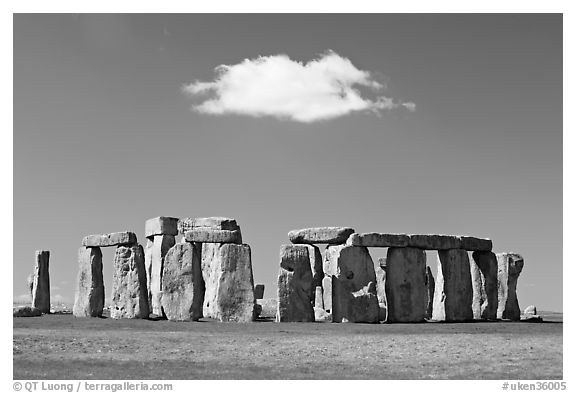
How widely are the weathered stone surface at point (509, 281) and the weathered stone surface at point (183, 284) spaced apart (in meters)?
9.41

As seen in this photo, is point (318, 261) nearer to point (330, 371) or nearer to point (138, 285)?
point (138, 285)

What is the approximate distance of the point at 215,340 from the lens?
1678 cm

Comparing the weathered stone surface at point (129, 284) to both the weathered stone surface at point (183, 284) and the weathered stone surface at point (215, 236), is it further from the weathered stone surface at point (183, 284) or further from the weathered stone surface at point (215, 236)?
the weathered stone surface at point (215, 236)

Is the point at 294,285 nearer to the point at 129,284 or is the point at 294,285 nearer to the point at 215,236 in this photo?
the point at 215,236

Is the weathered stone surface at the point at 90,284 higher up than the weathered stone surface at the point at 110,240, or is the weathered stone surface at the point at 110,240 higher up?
the weathered stone surface at the point at 110,240

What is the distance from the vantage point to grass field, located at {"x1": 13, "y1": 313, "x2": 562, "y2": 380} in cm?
1309

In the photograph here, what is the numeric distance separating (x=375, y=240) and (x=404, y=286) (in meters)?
1.68

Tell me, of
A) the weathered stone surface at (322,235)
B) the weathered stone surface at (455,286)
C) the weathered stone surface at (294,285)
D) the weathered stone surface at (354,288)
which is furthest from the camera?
the weathered stone surface at (455,286)

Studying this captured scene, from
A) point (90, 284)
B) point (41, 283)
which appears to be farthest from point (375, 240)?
point (41, 283)

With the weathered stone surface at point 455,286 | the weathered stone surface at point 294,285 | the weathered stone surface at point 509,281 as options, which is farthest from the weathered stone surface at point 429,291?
the weathered stone surface at point 294,285

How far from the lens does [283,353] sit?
591 inches

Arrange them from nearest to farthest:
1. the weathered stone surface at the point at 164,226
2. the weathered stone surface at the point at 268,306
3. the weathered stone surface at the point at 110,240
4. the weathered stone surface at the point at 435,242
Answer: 1. the weathered stone surface at the point at 435,242
2. the weathered stone surface at the point at 110,240
3. the weathered stone surface at the point at 164,226
4. the weathered stone surface at the point at 268,306

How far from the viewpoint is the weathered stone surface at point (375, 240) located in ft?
73.5
